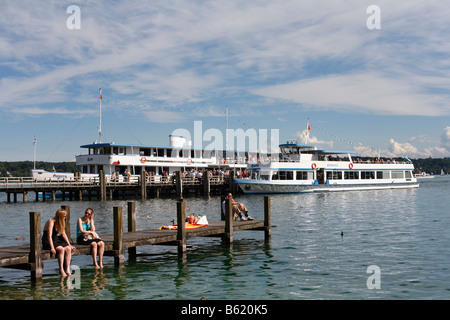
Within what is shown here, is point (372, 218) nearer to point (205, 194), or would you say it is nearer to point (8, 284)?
point (8, 284)

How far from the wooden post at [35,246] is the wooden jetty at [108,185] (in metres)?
Answer: 34.3

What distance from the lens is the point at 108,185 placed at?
49938mm

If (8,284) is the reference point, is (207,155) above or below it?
above

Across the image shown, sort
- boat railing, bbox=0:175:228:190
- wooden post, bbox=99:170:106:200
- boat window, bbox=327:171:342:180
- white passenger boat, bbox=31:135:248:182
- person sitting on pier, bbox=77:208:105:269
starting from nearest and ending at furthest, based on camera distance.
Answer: person sitting on pier, bbox=77:208:105:269 → boat railing, bbox=0:175:228:190 → wooden post, bbox=99:170:106:200 → white passenger boat, bbox=31:135:248:182 → boat window, bbox=327:171:342:180

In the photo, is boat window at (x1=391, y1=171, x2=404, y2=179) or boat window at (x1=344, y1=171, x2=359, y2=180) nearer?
boat window at (x1=344, y1=171, x2=359, y2=180)

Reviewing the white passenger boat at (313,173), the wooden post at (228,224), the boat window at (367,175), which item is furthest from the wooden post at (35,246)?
the boat window at (367,175)

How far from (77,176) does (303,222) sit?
29.5 m

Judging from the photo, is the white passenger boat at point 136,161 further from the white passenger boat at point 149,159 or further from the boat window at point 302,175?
the boat window at point 302,175

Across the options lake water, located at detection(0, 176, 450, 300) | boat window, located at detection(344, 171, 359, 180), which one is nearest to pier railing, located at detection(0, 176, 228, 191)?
boat window, located at detection(344, 171, 359, 180)

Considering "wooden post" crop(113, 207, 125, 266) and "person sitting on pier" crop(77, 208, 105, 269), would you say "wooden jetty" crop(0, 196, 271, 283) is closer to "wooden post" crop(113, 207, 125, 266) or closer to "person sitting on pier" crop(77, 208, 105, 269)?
"wooden post" crop(113, 207, 125, 266)

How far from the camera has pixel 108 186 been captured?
49500 mm

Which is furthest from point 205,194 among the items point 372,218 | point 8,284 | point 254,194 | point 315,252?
point 8,284

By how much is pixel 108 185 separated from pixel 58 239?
121 ft

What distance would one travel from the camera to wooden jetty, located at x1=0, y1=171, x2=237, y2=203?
153 feet
